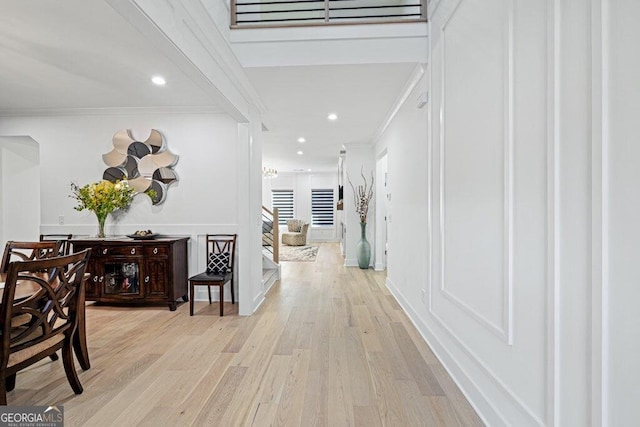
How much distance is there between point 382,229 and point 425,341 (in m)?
3.28

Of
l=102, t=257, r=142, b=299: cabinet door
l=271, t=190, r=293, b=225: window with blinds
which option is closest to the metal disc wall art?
l=102, t=257, r=142, b=299: cabinet door

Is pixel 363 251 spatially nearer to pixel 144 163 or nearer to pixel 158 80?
pixel 144 163

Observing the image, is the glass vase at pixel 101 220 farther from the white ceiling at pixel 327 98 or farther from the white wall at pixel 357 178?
the white wall at pixel 357 178

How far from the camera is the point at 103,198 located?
3949mm

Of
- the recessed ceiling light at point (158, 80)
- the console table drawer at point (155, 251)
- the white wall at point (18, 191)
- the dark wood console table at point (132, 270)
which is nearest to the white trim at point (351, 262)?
the dark wood console table at point (132, 270)

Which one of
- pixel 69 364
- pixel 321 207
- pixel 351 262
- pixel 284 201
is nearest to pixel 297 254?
pixel 351 262

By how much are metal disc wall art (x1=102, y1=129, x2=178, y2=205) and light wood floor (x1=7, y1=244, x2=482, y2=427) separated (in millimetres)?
1566

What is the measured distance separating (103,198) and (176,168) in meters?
0.91

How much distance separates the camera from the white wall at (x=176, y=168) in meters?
4.18

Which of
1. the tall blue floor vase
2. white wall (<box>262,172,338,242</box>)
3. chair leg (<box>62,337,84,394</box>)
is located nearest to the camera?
chair leg (<box>62,337,84,394</box>)

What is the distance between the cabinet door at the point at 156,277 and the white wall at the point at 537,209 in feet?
9.84

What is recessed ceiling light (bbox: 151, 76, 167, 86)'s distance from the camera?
3.20 m

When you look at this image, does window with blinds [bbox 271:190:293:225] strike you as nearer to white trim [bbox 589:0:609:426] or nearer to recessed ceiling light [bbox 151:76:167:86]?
recessed ceiling light [bbox 151:76:167:86]

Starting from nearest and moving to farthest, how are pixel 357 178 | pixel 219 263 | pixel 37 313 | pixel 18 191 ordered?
1. pixel 37 313
2. pixel 219 263
3. pixel 18 191
4. pixel 357 178
